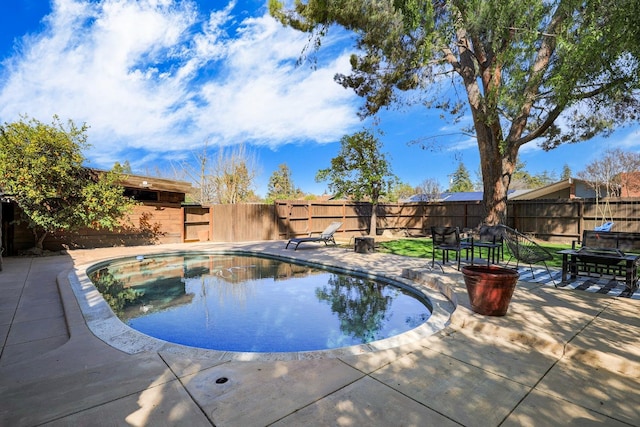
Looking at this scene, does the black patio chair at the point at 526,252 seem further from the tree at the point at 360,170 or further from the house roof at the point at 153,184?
the house roof at the point at 153,184

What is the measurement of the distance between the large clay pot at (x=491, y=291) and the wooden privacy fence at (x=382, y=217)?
10.0m

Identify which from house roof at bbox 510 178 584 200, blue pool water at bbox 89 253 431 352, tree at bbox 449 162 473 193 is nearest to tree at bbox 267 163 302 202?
tree at bbox 449 162 473 193

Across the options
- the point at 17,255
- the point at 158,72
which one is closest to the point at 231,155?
the point at 158,72

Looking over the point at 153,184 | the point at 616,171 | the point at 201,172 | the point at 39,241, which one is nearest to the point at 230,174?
the point at 201,172

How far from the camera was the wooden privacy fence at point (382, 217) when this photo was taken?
10719 millimetres

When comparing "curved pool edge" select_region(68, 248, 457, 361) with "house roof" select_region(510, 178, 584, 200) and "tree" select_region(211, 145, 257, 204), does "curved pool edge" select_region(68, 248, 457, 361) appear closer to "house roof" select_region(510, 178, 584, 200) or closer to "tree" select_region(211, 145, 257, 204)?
"tree" select_region(211, 145, 257, 204)

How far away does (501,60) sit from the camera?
527 cm

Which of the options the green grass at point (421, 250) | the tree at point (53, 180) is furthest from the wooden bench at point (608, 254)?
the tree at point (53, 180)

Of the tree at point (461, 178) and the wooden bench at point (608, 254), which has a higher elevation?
the tree at point (461, 178)

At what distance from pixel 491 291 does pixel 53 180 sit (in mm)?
10511

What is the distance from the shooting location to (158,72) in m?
14.0

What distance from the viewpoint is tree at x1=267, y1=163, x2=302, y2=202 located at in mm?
39156

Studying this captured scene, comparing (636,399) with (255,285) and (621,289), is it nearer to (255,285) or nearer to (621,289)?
(621,289)

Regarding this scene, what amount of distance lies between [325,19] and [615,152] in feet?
71.2
